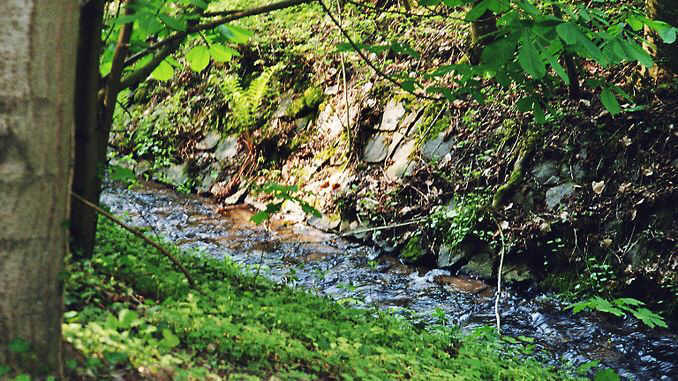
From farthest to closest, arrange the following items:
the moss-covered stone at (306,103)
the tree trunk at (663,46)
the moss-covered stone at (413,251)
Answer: the moss-covered stone at (306,103) < the moss-covered stone at (413,251) < the tree trunk at (663,46)

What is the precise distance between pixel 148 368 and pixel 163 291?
89cm

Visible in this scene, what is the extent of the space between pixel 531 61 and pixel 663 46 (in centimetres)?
455

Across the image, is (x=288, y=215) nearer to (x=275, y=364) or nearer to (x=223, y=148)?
(x=223, y=148)

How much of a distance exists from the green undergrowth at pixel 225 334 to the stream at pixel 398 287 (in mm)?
597

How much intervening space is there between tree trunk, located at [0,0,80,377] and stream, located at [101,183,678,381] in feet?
7.35

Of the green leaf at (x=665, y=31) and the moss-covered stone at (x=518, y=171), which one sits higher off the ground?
the green leaf at (x=665, y=31)

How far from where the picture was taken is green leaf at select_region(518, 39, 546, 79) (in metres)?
2.19

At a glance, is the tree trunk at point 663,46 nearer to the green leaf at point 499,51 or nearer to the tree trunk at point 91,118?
the green leaf at point 499,51

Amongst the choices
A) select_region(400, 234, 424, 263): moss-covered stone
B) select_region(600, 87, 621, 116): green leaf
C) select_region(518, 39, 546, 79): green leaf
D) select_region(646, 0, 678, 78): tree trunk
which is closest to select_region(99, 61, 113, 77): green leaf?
select_region(518, 39, 546, 79): green leaf

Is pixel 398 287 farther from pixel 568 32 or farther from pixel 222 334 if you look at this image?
pixel 568 32

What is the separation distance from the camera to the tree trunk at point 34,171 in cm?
161

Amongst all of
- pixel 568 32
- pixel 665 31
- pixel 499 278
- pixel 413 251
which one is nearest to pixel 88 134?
pixel 568 32

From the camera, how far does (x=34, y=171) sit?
1.68 m

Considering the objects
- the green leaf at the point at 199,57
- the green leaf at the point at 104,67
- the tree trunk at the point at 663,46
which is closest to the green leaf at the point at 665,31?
the green leaf at the point at 199,57
